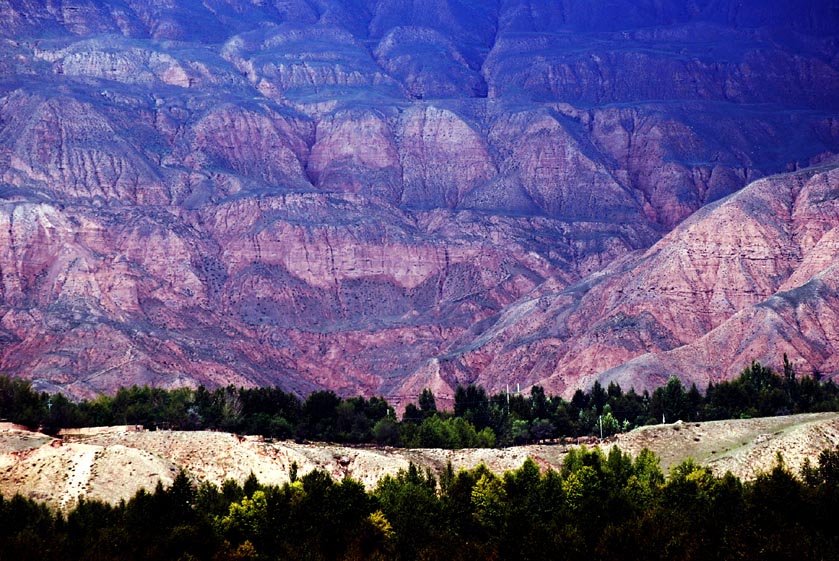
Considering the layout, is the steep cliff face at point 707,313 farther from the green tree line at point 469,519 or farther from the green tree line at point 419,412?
the green tree line at point 469,519

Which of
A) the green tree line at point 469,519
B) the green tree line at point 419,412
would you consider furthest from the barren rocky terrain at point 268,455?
the green tree line at point 419,412

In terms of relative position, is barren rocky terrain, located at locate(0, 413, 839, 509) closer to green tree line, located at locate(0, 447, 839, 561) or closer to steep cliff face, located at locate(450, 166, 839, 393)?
green tree line, located at locate(0, 447, 839, 561)

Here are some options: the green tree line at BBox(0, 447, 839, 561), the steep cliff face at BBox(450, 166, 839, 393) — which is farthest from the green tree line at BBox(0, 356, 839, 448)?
the steep cliff face at BBox(450, 166, 839, 393)

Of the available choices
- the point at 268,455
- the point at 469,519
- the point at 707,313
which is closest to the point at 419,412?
the point at 268,455

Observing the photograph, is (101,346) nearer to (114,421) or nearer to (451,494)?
(114,421)

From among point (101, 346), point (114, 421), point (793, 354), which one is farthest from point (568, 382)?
point (114, 421)

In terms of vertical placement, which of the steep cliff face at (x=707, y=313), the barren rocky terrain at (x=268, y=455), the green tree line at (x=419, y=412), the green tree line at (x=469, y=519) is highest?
the steep cliff face at (x=707, y=313)
